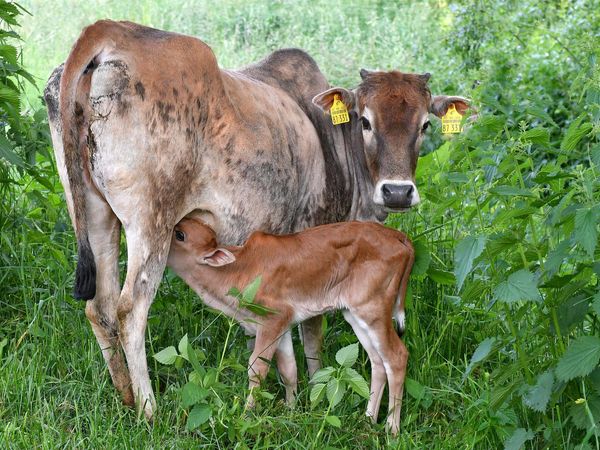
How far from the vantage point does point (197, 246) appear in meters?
5.71

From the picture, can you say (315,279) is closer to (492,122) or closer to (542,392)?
(492,122)

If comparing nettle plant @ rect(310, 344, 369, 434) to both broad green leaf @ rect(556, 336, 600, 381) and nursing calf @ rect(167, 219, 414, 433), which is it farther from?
broad green leaf @ rect(556, 336, 600, 381)

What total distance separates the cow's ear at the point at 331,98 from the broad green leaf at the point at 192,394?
233 cm

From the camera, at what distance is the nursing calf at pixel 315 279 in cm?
572

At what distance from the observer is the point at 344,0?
52.3 ft

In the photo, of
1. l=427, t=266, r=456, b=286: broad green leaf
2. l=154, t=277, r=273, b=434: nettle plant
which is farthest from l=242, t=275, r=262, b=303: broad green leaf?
l=427, t=266, r=456, b=286: broad green leaf

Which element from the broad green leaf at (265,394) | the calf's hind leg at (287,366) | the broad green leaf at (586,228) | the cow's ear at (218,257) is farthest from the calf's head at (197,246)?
the broad green leaf at (586,228)

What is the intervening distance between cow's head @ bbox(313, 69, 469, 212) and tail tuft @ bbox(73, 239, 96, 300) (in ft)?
6.02

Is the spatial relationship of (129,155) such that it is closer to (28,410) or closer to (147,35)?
(147,35)

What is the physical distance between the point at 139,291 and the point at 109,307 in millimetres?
410

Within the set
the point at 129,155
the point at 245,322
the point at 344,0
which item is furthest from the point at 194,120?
the point at 344,0

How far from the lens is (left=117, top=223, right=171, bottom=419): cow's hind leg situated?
17.6ft

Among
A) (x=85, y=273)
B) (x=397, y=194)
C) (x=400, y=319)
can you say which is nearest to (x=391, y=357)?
(x=400, y=319)

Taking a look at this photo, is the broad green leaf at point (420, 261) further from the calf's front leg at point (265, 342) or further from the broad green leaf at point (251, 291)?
the broad green leaf at point (251, 291)
